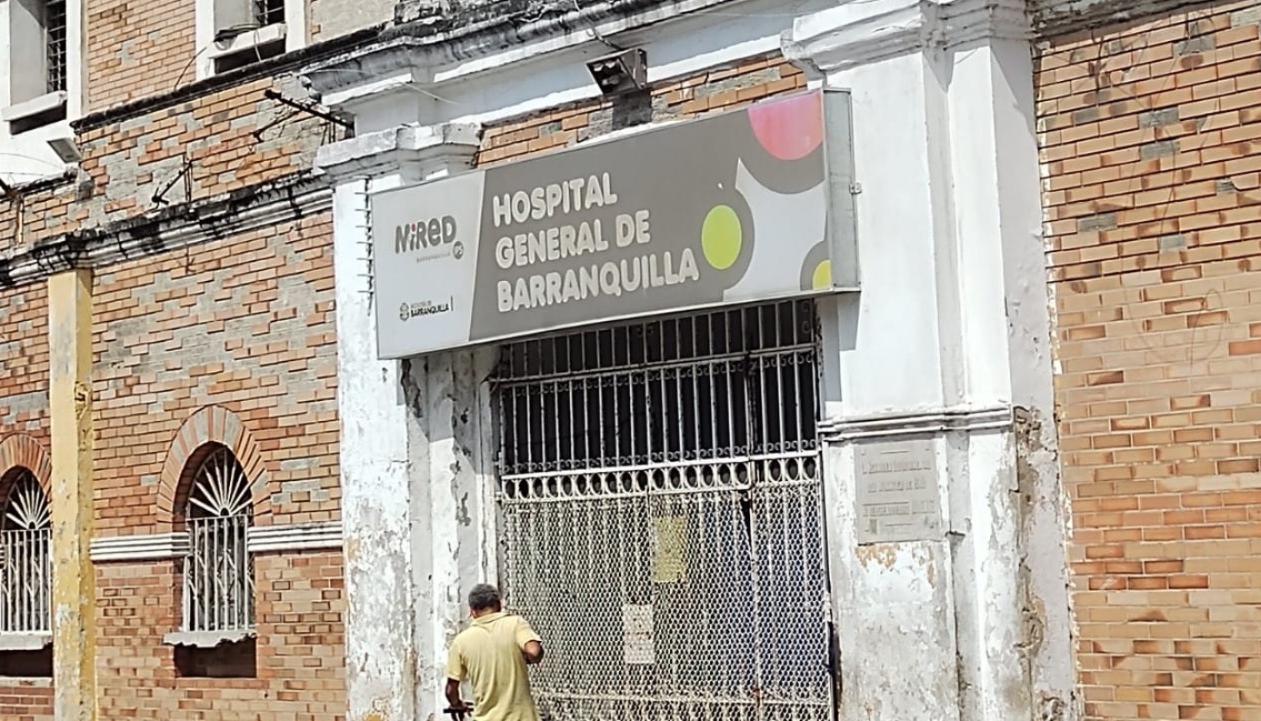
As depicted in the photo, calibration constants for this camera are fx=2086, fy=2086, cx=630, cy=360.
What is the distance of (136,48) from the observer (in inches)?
526

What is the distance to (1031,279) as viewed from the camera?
7898mm

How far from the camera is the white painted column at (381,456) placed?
10250 mm

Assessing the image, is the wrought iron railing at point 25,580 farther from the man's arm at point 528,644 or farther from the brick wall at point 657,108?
the man's arm at point 528,644

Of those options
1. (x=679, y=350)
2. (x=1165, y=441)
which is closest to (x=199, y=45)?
(x=679, y=350)

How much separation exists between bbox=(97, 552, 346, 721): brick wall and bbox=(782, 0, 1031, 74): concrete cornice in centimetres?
417

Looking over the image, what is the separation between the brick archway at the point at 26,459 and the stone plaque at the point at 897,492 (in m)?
6.66

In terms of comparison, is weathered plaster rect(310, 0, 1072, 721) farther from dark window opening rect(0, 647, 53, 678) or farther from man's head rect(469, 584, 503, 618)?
dark window opening rect(0, 647, 53, 678)

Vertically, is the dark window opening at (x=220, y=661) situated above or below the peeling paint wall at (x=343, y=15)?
below

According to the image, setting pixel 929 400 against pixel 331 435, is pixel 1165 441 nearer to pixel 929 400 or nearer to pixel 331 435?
pixel 929 400

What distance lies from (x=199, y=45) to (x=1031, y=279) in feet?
22.1

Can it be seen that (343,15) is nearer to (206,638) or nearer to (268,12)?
(268,12)

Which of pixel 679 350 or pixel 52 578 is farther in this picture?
pixel 52 578

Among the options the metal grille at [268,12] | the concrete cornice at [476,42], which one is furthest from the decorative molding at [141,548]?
the metal grille at [268,12]

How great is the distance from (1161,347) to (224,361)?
6.05 m
